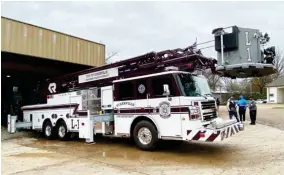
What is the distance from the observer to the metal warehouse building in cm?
1078

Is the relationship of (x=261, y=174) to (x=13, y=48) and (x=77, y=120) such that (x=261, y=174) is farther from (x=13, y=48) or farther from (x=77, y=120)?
(x=13, y=48)

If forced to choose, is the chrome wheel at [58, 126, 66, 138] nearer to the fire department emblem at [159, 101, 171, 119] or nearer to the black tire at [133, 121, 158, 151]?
the black tire at [133, 121, 158, 151]

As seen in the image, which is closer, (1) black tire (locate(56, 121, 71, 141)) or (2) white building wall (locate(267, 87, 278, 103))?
(1) black tire (locate(56, 121, 71, 141))

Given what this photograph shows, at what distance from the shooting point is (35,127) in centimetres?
1300

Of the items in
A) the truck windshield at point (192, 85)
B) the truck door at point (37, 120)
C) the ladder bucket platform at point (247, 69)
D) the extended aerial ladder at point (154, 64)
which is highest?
the extended aerial ladder at point (154, 64)

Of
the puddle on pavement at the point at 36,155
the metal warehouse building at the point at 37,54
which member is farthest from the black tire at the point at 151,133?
the metal warehouse building at the point at 37,54

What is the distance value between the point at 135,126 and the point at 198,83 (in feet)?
7.59

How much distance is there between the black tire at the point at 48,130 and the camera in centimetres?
1217

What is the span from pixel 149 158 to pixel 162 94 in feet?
5.91

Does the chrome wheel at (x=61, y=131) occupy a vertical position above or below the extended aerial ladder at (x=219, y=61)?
below

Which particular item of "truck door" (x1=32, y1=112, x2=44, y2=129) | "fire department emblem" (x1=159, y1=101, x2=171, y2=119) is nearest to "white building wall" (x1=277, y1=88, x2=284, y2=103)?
"truck door" (x1=32, y1=112, x2=44, y2=129)

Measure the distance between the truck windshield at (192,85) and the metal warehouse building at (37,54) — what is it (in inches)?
245

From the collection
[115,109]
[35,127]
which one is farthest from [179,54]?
[35,127]

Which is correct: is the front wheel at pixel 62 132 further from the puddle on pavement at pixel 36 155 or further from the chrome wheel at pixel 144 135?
the chrome wheel at pixel 144 135
